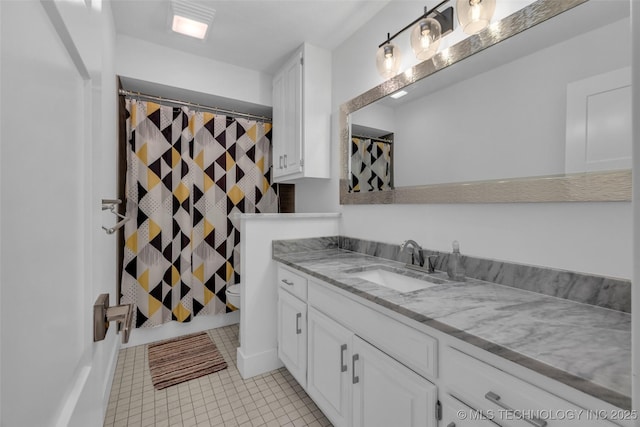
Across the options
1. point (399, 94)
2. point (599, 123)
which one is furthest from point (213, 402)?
point (599, 123)

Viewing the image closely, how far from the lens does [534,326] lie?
84 cm

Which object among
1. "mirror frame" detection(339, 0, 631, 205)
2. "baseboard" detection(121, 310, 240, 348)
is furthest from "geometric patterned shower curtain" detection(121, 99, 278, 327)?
"mirror frame" detection(339, 0, 631, 205)

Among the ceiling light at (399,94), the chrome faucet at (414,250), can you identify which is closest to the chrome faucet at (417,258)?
the chrome faucet at (414,250)

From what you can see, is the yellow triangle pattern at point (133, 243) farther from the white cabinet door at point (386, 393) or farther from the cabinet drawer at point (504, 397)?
the cabinet drawer at point (504, 397)

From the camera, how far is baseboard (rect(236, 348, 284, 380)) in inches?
77.0

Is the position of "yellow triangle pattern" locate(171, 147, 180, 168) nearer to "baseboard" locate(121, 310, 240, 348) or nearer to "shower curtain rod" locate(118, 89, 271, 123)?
"shower curtain rod" locate(118, 89, 271, 123)

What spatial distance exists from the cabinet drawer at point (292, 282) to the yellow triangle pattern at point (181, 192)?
118 centimetres

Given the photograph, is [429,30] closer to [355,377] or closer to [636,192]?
[636,192]

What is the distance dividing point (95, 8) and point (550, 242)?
159 centimetres

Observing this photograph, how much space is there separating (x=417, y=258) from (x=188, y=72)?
2409mm

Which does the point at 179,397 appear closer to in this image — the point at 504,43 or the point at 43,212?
the point at 43,212

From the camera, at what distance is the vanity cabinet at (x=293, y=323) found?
1.65m

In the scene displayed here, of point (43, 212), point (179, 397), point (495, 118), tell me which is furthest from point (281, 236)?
point (43, 212)

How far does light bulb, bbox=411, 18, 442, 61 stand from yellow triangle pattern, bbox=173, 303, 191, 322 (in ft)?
8.54
